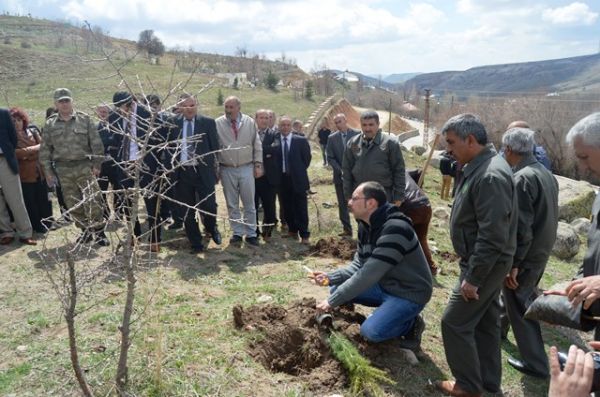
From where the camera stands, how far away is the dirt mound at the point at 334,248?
21.2 ft

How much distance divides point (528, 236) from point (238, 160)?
155 inches

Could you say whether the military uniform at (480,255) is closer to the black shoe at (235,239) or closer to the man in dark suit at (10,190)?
the black shoe at (235,239)

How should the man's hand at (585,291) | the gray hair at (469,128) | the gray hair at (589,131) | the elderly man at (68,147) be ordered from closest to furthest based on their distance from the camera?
the man's hand at (585,291) → the gray hair at (589,131) → the gray hair at (469,128) → the elderly man at (68,147)

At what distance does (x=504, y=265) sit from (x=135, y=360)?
2614 millimetres

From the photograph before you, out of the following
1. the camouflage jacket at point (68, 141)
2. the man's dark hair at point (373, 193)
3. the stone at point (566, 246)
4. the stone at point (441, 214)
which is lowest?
the stone at point (566, 246)

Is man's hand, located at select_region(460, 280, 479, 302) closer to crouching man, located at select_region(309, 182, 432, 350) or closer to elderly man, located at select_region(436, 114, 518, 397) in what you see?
elderly man, located at select_region(436, 114, 518, 397)

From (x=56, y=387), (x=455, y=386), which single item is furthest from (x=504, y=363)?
(x=56, y=387)

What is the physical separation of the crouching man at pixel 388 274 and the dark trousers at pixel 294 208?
3.15m

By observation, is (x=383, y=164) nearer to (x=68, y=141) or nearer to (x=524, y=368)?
(x=524, y=368)

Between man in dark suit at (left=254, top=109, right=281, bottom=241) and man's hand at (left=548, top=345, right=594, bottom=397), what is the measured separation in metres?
5.69

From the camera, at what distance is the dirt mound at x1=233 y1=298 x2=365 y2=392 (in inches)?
139

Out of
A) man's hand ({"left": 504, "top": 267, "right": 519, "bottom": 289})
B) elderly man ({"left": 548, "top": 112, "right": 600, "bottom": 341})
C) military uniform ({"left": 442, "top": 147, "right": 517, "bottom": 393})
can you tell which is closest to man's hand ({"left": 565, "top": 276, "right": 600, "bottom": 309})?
elderly man ({"left": 548, "top": 112, "right": 600, "bottom": 341})

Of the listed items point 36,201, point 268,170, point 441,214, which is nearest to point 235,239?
point 268,170

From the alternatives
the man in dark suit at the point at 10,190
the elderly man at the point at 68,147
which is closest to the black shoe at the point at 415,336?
the elderly man at the point at 68,147
